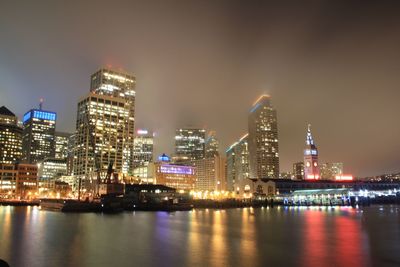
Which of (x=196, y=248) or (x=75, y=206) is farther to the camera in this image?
(x=75, y=206)

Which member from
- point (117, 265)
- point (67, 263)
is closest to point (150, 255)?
point (117, 265)

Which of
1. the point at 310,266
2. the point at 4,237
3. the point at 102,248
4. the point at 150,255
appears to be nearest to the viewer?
the point at 310,266

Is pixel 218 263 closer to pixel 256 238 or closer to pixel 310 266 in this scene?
pixel 310 266

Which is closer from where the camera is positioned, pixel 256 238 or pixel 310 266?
pixel 310 266

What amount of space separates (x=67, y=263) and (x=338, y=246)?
31716mm

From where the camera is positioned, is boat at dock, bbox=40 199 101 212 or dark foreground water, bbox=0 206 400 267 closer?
Result: dark foreground water, bbox=0 206 400 267

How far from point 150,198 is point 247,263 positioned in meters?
122

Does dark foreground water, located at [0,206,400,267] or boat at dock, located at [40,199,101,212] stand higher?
boat at dock, located at [40,199,101,212]

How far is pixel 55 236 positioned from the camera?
2048 inches

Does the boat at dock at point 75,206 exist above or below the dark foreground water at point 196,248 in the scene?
above

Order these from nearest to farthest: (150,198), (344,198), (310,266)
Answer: (310,266)
(150,198)
(344,198)

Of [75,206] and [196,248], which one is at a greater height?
[75,206]

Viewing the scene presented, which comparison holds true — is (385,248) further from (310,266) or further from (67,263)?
(67,263)

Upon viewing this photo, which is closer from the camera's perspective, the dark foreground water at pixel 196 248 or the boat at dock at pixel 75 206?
the dark foreground water at pixel 196 248
